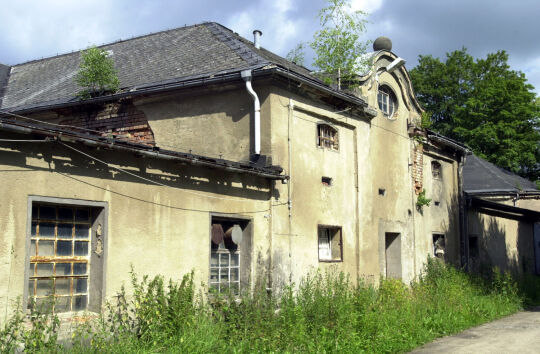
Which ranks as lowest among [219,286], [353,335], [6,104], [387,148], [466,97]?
[353,335]

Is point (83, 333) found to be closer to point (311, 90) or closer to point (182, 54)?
point (311, 90)

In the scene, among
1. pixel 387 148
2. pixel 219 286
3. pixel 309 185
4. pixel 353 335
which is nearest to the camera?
pixel 353 335

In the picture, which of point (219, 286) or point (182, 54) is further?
point (182, 54)

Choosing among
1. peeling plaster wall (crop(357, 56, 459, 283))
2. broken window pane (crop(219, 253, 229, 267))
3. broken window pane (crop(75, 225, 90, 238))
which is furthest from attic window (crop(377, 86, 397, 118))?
broken window pane (crop(75, 225, 90, 238))

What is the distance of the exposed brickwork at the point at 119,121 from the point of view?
14086 mm

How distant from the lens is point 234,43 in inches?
579

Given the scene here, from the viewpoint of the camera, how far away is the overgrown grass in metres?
8.23

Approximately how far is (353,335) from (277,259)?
7.97 ft

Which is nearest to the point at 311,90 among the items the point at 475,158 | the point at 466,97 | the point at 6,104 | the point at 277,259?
the point at 277,259

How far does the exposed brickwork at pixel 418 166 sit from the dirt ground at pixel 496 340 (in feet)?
16.4

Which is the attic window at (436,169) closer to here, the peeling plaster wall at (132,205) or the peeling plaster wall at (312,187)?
the peeling plaster wall at (312,187)

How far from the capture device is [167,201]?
955cm

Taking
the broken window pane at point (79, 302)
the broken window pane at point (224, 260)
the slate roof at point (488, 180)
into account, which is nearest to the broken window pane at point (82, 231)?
the broken window pane at point (79, 302)

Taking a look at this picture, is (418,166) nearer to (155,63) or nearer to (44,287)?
(155,63)
